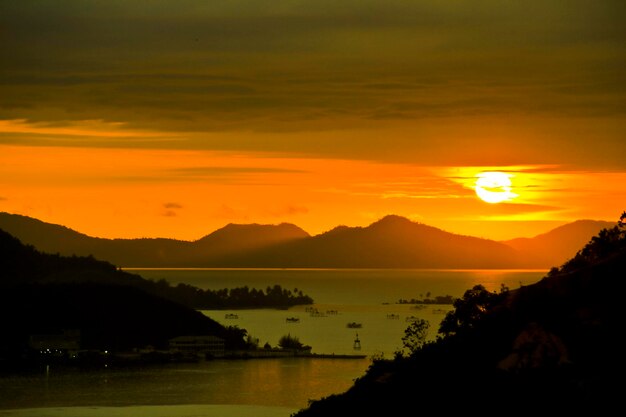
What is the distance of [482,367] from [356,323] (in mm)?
146026

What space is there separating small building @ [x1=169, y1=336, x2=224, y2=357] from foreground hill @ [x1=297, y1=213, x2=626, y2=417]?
10755cm

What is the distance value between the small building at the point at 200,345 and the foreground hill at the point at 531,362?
108m

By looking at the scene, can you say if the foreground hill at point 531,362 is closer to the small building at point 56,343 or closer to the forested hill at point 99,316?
the small building at point 56,343

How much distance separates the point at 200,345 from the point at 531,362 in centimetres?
11508

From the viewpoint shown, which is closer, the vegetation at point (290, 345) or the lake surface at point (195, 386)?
the lake surface at point (195, 386)

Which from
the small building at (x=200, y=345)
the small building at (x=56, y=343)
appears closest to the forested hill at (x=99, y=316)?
the small building at (x=56, y=343)

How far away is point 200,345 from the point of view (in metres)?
144

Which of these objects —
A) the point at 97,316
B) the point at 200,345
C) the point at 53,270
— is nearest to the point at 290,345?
the point at 200,345

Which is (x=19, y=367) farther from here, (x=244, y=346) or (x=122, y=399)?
(x=122, y=399)

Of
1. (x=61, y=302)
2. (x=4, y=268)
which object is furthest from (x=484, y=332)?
(x=4, y=268)

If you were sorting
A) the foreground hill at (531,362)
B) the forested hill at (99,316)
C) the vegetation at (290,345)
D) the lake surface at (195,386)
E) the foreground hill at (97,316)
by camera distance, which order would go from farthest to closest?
the foreground hill at (97,316), the forested hill at (99,316), the vegetation at (290,345), the lake surface at (195,386), the foreground hill at (531,362)

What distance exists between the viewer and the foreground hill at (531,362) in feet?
94.3

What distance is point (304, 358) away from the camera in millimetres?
131250

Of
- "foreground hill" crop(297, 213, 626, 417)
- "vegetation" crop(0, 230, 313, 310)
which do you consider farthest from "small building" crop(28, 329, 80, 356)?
"foreground hill" crop(297, 213, 626, 417)
